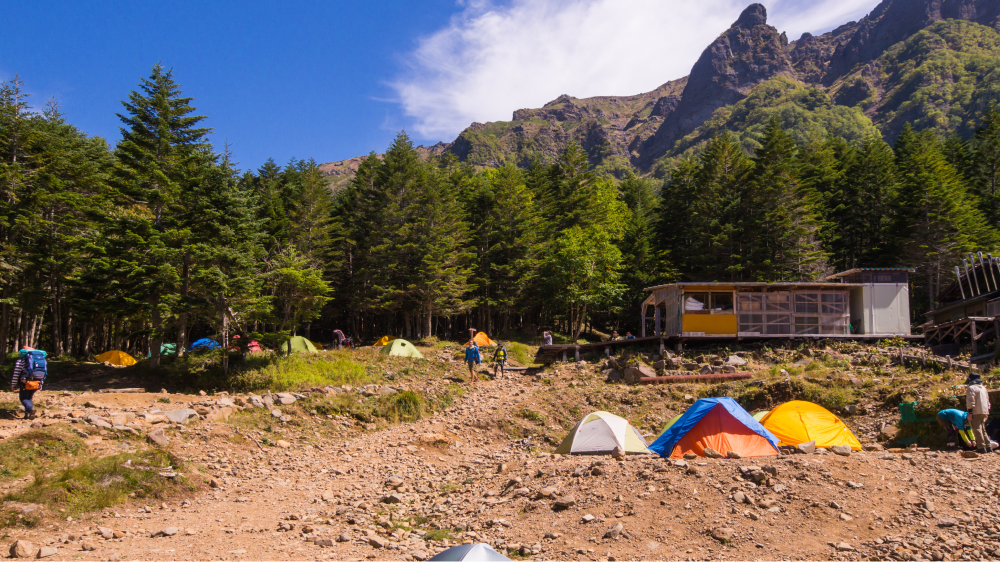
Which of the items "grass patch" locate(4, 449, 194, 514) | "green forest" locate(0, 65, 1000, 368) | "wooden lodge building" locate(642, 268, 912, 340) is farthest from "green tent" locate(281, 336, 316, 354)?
Result: "wooden lodge building" locate(642, 268, 912, 340)

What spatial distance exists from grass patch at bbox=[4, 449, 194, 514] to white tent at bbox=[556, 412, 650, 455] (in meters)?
8.28

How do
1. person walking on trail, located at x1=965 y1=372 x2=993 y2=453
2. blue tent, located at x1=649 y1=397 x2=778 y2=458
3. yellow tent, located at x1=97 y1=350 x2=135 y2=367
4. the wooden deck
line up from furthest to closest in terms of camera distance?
yellow tent, located at x1=97 y1=350 x2=135 y2=367 → the wooden deck → blue tent, located at x1=649 y1=397 x2=778 y2=458 → person walking on trail, located at x1=965 y1=372 x2=993 y2=453

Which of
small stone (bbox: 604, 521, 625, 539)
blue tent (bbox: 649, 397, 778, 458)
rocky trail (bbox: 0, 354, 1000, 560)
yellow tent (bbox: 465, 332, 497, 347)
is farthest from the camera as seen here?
yellow tent (bbox: 465, 332, 497, 347)

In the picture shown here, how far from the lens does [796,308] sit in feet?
84.2

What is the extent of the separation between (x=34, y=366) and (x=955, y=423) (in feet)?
65.4

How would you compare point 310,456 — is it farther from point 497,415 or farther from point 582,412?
point 582,412

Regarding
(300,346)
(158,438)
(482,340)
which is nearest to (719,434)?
(158,438)

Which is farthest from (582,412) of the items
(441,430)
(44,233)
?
(44,233)

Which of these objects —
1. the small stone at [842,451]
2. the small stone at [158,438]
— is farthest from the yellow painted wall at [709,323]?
the small stone at [158,438]

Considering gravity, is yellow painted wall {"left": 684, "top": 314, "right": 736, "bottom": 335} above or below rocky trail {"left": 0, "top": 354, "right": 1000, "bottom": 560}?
above

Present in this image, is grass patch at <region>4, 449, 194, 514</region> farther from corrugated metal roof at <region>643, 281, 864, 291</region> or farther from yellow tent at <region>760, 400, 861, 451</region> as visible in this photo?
corrugated metal roof at <region>643, 281, 864, 291</region>

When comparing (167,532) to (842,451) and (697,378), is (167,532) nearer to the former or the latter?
(842,451)

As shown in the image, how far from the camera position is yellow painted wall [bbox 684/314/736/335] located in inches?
1009

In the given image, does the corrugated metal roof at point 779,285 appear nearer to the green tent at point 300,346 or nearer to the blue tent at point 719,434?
the blue tent at point 719,434
